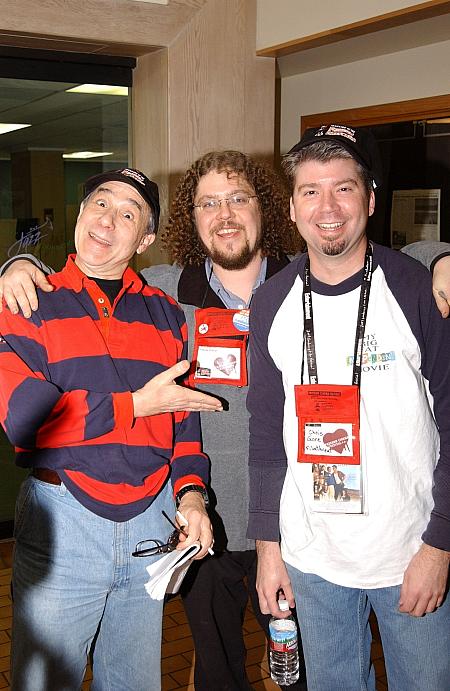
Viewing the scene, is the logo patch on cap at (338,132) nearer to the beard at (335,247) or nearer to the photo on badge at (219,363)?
the beard at (335,247)

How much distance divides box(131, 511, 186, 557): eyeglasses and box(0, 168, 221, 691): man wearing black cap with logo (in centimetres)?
1

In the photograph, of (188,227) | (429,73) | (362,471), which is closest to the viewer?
(362,471)

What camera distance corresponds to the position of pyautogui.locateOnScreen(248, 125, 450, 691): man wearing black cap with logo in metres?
1.90

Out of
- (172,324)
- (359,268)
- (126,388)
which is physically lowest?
(126,388)

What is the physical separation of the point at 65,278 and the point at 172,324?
300 mm

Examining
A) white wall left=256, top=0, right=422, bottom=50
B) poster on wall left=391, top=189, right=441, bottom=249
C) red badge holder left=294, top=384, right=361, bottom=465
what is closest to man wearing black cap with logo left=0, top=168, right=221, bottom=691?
red badge holder left=294, top=384, right=361, bottom=465

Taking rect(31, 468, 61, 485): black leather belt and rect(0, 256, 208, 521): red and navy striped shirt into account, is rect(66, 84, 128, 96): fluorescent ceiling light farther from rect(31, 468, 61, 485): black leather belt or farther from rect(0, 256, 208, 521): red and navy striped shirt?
rect(31, 468, 61, 485): black leather belt

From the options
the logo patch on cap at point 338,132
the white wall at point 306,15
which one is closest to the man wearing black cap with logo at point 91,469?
the logo patch on cap at point 338,132

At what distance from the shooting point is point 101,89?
14.2 feet

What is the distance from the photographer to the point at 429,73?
473 centimetres

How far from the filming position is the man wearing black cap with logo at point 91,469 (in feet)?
6.05

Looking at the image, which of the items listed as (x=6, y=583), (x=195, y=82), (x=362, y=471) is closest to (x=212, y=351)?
(x=362, y=471)

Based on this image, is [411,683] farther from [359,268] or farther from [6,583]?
[6,583]

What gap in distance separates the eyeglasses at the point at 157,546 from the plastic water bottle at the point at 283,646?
0.40 meters
